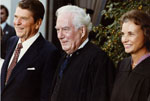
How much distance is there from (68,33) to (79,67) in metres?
0.28

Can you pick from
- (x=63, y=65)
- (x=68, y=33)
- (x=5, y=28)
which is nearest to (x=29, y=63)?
(x=63, y=65)

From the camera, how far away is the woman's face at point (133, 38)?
99.9 inches

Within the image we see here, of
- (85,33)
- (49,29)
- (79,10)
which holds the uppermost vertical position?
(79,10)

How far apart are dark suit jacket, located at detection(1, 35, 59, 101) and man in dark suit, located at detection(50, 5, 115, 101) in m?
0.09

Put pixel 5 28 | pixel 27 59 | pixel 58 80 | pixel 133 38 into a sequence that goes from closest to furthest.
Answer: pixel 133 38, pixel 58 80, pixel 27 59, pixel 5 28

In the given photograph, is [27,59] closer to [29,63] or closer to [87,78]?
[29,63]

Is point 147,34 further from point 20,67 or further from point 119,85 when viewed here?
point 20,67

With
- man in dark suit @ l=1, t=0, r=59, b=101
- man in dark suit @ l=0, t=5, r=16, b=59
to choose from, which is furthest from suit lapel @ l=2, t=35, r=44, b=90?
man in dark suit @ l=0, t=5, r=16, b=59

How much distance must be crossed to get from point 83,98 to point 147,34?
683 millimetres

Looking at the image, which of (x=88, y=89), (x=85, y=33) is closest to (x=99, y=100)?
(x=88, y=89)

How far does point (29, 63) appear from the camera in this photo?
287 centimetres

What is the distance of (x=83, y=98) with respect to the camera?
2.58 metres

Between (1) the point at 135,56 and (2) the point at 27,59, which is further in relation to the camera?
(2) the point at 27,59

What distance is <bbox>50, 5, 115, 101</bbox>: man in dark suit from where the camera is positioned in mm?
2559
